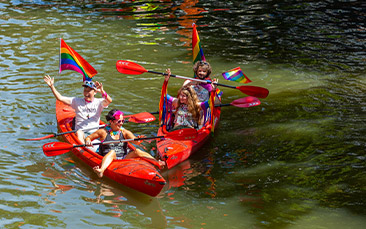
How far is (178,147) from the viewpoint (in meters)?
7.66

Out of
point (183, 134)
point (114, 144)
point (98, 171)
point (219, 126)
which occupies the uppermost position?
point (114, 144)

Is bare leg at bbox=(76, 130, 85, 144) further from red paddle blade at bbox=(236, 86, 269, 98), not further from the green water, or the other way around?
red paddle blade at bbox=(236, 86, 269, 98)

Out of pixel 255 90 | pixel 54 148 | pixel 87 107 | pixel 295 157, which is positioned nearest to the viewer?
pixel 54 148

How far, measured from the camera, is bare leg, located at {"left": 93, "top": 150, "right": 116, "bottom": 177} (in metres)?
6.85

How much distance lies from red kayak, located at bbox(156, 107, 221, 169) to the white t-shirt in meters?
1.10

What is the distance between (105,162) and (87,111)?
1.34 metres

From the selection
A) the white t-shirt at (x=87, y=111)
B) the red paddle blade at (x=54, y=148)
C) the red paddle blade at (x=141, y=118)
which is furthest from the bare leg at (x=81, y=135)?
the red paddle blade at (x=141, y=118)

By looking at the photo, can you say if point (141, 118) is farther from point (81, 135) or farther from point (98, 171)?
point (98, 171)

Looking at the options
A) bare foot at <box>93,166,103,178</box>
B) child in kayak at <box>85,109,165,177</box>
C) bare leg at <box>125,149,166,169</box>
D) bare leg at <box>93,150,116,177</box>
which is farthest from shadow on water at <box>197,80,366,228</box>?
bare foot at <box>93,166,103,178</box>

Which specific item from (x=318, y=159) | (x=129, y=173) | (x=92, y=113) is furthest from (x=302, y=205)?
(x=92, y=113)

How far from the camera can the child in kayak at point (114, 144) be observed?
7031 mm

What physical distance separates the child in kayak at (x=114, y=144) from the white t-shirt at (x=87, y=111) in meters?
0.67

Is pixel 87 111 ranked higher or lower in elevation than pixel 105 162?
higher

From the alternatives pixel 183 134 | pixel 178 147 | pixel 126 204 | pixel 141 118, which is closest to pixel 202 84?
pixel 183 134
